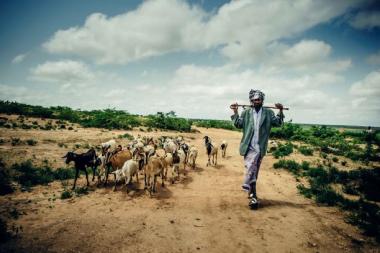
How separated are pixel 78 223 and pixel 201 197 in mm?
3662

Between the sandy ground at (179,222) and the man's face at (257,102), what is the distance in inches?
115

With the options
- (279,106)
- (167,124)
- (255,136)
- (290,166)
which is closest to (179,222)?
(255,136)

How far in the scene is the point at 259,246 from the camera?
16.5 feet

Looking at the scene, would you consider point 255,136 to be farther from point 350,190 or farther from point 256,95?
point 350,190

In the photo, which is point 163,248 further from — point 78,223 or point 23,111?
point 23,111

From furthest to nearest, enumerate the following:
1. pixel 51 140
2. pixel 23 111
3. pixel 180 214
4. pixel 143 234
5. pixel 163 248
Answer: pixel 23 111 → pixel 51 140 → pixel 180 214 → pixel 143 234 → pixel 163 248

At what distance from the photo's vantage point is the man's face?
704cm

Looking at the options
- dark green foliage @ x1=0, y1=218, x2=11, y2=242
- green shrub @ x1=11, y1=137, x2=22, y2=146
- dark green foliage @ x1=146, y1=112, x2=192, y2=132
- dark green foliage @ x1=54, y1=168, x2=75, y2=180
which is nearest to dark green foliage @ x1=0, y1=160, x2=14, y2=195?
dark green foliage @ x1=54, y1=168, x2=75, y2=180

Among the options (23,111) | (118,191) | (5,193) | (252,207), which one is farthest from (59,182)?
(23,111)

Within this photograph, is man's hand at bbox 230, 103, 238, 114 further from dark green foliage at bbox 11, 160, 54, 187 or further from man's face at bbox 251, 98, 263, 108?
dark green foliage at bbox 11, 160, 54, 187

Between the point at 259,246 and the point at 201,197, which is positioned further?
the point at 201,197

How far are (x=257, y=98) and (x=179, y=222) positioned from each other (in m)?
3.95

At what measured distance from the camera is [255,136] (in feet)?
23.1

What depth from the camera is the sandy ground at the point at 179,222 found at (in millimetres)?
5012
